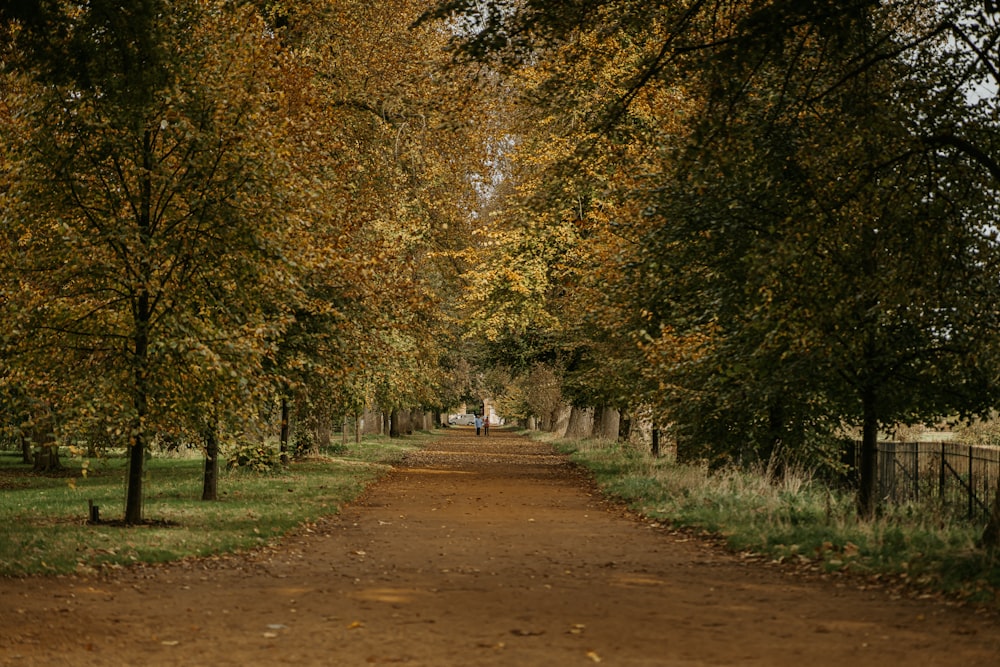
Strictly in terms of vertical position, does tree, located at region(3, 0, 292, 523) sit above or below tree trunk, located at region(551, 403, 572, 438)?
above

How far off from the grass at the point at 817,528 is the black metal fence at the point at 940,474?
107 cm

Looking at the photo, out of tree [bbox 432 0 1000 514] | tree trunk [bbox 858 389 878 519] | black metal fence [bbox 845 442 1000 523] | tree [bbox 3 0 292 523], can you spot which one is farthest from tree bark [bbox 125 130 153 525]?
black metal fence [bbox 845 442 1000 523]

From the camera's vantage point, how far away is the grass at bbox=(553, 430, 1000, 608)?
35.0 ft

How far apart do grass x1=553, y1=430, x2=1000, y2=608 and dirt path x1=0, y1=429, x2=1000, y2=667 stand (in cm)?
63

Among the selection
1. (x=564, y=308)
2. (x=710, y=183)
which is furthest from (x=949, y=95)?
(x=564, y=308)

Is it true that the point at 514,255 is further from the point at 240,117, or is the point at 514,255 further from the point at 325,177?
the point at 240,117

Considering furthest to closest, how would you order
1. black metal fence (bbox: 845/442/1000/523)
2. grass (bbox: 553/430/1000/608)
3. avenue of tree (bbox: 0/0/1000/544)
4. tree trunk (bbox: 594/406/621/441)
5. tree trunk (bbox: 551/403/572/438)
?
tree trunk (bbox: 551/403/572/438), tree trunk (bbox: 594/406/621/441), black metal fence (bbox: 845/442/1000/523), avenue of tree (bbox: 0/0/1000/544), grass (bbox: 553/430/1000/608)

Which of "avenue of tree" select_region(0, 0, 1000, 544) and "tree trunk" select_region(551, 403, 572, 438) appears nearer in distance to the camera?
"avenue of tree" select_region(0, 0, 1000, 544)

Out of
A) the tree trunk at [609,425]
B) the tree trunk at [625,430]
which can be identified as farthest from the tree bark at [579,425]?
the tree trunk at [625,430]

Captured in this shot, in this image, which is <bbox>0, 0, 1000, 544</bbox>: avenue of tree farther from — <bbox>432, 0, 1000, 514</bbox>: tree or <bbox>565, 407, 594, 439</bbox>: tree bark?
<bbox>565, 407, 594, 439</bbox>: tree bark

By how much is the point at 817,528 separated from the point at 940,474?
27.0 feet

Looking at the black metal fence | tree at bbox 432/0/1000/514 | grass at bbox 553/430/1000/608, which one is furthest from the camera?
the black metal fence

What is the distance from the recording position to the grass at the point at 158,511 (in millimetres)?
12352

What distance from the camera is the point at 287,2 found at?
23.8 meters
